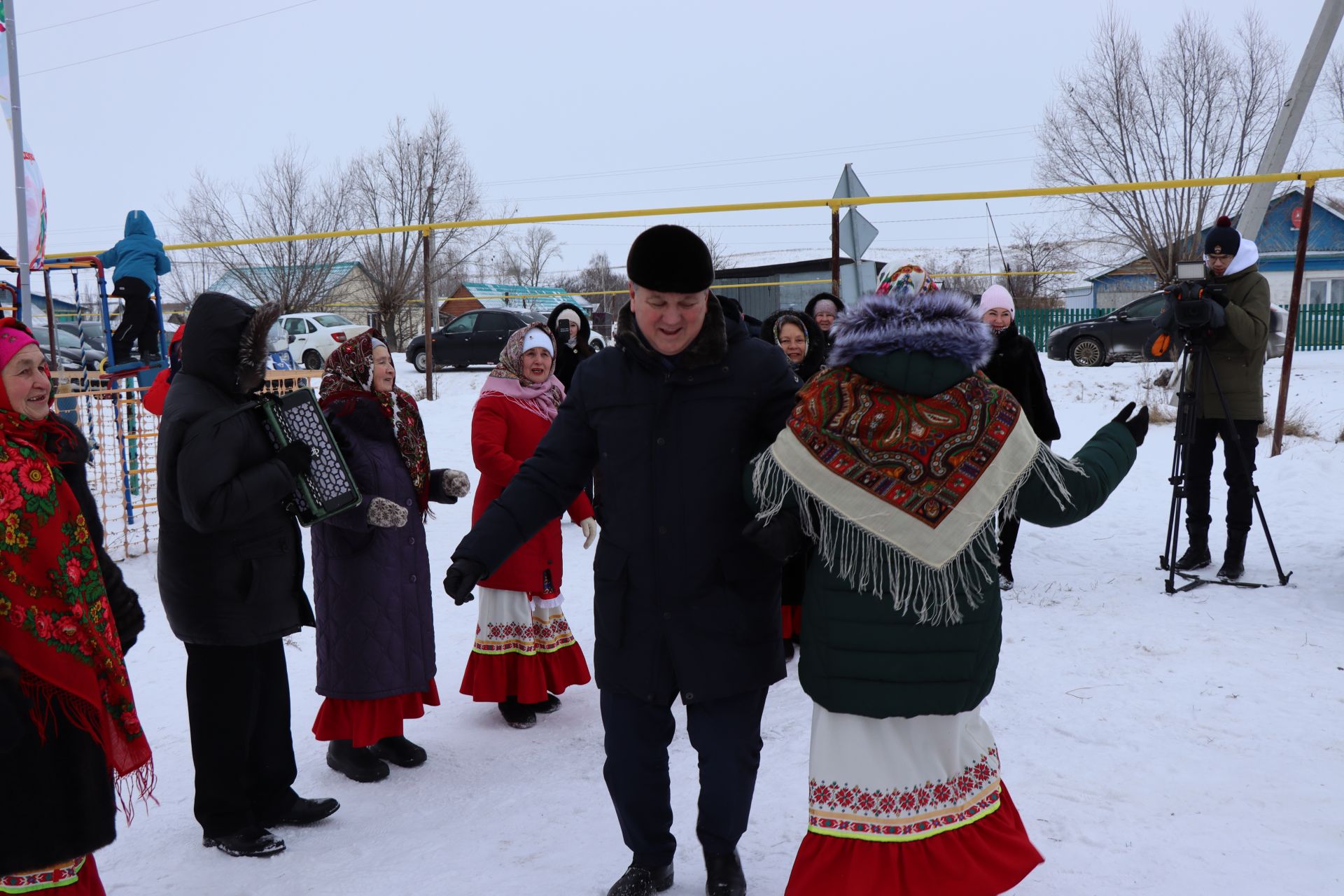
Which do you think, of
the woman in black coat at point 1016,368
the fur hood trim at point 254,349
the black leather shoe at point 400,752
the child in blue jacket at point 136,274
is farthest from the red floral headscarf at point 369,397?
the child in blue jacket at point 136,274

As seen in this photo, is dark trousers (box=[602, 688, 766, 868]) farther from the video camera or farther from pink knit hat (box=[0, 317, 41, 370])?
the video camera

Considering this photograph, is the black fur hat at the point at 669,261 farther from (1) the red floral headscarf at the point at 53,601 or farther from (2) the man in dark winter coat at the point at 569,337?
(2) the man in dark winter coat at the point at 569,337

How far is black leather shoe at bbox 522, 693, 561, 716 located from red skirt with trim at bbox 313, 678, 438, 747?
627mm

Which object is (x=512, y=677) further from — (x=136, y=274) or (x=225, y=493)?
(x=136, y=274)

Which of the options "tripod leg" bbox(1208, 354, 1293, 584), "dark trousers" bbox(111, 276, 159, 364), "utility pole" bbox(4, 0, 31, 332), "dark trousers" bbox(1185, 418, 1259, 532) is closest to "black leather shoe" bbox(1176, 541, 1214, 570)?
"dark trousers" bbox(1185, 418, 1259, 532)

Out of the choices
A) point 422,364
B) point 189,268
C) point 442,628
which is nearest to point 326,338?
point 422,364

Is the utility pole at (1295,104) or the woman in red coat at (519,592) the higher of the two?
the utility pole at (1295,104)

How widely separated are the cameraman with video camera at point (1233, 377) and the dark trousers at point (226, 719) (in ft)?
16.3

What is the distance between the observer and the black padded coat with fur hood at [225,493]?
291 cm

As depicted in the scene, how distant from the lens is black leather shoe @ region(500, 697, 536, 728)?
163 inches

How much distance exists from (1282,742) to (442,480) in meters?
3.34

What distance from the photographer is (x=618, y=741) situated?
2668 millimetres

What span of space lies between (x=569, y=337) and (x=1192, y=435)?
402 cm

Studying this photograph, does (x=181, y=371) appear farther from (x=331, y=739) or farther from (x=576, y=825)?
(x=576, y=825)
